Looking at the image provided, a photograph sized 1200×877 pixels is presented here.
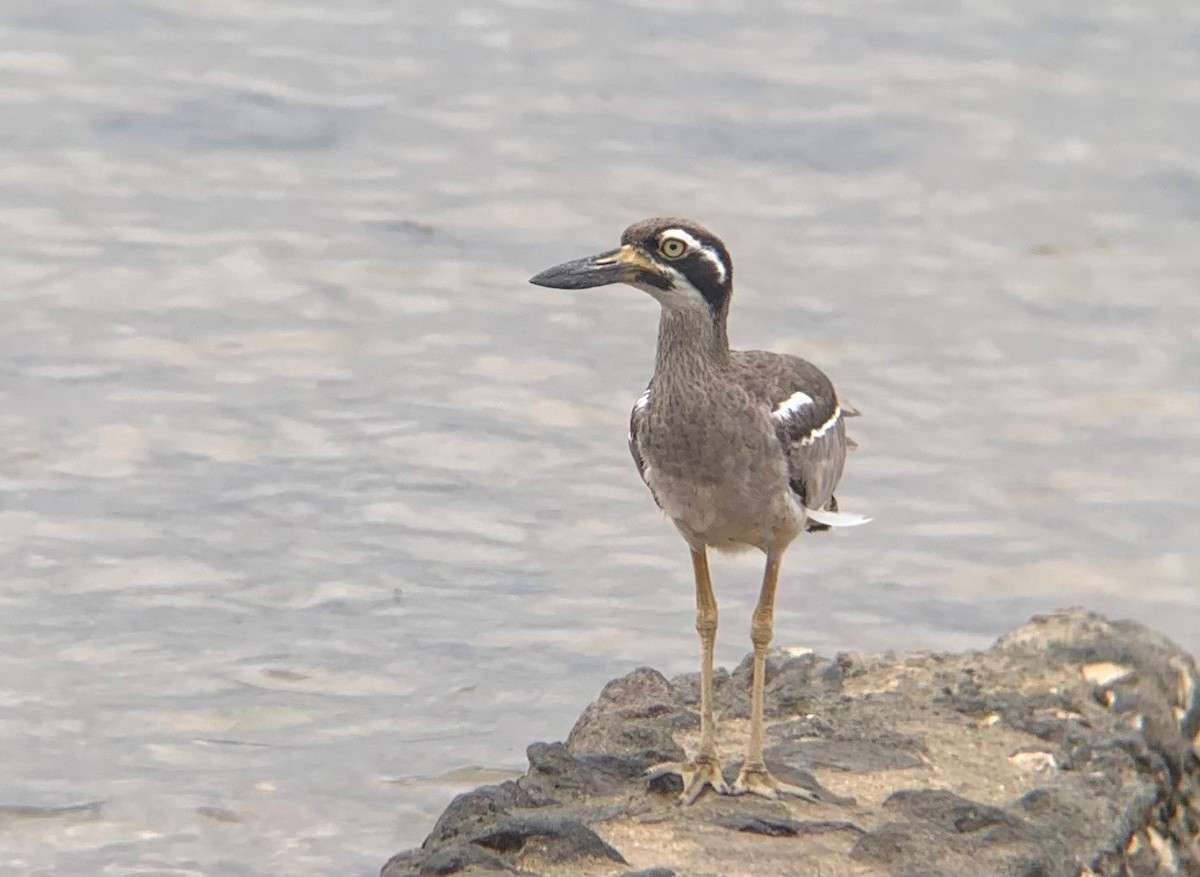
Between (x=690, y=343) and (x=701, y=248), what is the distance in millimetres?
354

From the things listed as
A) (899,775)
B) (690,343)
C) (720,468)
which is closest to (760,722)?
(899,775)

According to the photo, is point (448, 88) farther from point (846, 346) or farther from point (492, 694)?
point (492, 694)

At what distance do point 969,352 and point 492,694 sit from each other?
4.69 metres

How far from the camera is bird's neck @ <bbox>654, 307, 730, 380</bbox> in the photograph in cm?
793

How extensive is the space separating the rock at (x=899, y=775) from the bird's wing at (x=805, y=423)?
0.88 meters

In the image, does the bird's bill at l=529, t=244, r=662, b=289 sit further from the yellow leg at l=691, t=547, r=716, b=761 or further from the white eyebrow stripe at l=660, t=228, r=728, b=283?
the yellow leg at l=691, t=547, r=716, b=761

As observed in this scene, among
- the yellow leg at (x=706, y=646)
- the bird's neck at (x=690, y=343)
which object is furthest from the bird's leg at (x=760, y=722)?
the bird's neck at (x=690, y=343)

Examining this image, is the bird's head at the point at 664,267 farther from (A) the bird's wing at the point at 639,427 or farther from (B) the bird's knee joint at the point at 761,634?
(B) the bird's knee joint at the point at 761,634

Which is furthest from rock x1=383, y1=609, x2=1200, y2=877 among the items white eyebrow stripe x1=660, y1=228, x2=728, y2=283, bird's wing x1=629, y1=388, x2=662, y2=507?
white eyebrow stripe x1=660, y1=228, x2=728, y2=283

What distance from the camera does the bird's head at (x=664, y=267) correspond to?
25.6 feet

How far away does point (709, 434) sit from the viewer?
25.6 ft

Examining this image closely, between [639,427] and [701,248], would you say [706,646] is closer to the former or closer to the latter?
[639,427]

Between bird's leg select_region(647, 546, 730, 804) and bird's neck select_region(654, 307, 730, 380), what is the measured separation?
69cm

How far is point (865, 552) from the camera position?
12414mm
